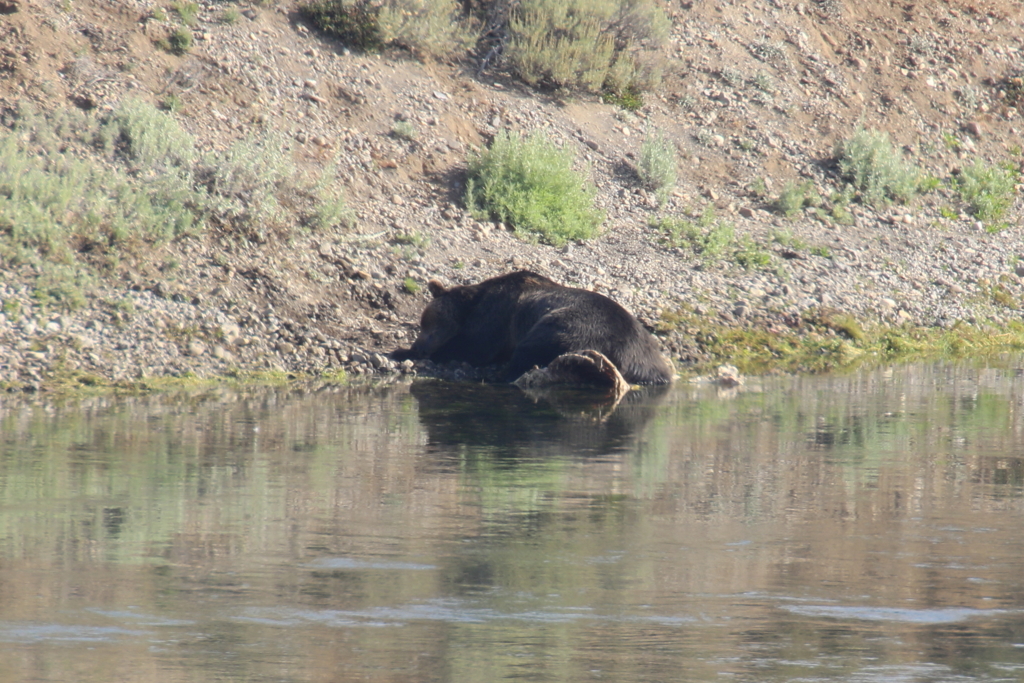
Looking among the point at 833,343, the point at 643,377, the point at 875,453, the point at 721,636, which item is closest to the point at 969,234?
the point at 833,343

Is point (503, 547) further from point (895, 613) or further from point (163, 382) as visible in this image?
point (163, 382)

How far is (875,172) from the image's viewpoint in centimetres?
2150

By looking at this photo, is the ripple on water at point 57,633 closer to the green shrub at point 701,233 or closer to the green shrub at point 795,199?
the green shrub at point 701,233

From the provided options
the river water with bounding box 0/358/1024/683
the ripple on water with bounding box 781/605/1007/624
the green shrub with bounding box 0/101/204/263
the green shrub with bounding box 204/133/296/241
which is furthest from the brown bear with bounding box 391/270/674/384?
the ripple on water with bounding box 781/605/1007/624

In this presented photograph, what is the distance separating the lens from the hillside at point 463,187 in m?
13.4

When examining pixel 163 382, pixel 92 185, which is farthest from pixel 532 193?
pixel 163 382

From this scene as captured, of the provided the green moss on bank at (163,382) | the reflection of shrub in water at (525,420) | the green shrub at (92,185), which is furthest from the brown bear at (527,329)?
the green shrub at (92,185)

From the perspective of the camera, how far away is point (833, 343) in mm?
16125

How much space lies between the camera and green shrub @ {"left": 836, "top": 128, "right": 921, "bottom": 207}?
21406 mm

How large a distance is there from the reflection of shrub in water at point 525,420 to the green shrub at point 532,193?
5.19m

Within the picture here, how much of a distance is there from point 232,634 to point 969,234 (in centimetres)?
1836

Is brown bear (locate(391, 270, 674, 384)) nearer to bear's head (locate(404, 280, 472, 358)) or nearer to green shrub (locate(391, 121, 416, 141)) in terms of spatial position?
bear's head (locate(404, 280, 472, 358))

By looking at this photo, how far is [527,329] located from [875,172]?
1038 centimetres

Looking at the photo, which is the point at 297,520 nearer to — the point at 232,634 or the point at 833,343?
the point at 232,634
